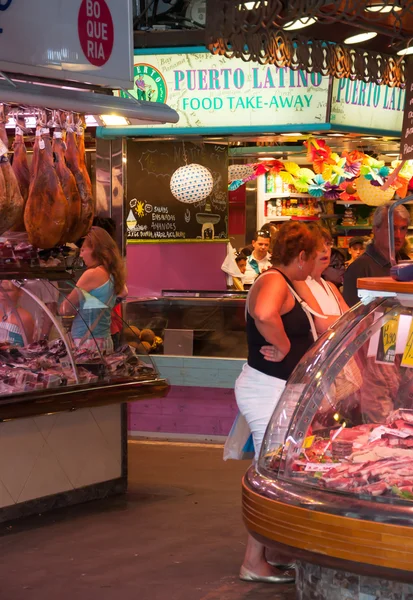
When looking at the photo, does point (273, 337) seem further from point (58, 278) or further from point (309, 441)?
point (58, 278)

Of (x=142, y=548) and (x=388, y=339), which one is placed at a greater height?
(x=388, y=339)

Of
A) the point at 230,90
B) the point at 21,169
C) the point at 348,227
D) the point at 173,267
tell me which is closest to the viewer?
the point at 21,169

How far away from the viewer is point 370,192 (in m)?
9.51

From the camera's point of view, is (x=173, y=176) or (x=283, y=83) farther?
(x=173, y=176)

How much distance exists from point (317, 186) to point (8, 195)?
18.6 ft

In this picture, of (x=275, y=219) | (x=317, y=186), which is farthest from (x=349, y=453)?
(x=275, y=219)

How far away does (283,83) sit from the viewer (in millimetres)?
8336

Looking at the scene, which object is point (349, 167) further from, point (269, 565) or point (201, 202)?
point (269, 565)

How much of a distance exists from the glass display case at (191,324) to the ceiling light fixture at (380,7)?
2.79m

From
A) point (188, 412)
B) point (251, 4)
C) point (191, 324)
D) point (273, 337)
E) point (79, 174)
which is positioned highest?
point (251, 4)

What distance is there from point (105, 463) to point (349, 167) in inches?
172

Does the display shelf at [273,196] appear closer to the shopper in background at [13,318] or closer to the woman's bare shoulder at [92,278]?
the woman's bare shoulder at [92,278]

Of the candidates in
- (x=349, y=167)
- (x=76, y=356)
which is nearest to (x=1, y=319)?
(x=76, y=356)

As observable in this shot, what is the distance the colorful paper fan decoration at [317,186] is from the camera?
10125 mm
